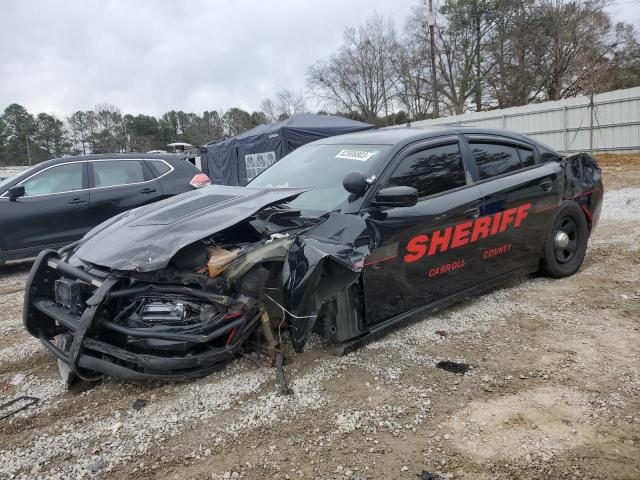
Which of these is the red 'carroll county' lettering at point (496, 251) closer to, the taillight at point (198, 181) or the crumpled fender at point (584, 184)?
the crumpled fender at point (584, 184)

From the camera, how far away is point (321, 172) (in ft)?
12.0

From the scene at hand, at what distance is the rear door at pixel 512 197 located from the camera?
380 centimetres

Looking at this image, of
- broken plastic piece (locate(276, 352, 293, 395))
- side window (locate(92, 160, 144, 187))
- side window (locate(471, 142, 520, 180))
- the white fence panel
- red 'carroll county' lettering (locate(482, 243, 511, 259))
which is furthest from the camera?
the white fence panel

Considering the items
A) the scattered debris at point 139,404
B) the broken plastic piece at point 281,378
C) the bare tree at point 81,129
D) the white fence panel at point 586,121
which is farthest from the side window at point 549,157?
the bare tree at point 81,129

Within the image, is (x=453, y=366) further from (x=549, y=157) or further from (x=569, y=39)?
(x=569, y=39)

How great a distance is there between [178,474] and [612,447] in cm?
197

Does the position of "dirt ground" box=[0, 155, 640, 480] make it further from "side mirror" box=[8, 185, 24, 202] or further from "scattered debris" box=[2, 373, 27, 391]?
"side mirror" box=[8, 185, 24, 202]

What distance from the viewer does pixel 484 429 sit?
232 centimetres

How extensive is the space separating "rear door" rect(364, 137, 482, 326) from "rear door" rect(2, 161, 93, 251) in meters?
5.01

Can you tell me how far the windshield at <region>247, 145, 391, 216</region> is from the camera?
332 centimetres

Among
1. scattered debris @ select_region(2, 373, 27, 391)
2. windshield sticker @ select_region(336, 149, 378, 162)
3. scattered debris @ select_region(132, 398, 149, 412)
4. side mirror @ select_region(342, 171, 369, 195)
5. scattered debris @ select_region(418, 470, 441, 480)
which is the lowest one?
scattered debris @ select_region(418, 470, 441, 480)

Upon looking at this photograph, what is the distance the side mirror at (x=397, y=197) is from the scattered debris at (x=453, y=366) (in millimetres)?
1048

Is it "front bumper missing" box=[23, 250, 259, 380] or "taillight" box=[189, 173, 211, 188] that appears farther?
"taillight" box=[189, 173, 211, 188]

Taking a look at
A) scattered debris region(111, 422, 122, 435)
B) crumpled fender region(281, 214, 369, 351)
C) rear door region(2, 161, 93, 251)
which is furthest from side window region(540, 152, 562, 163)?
rear door region(2, 161, 93, 251)
